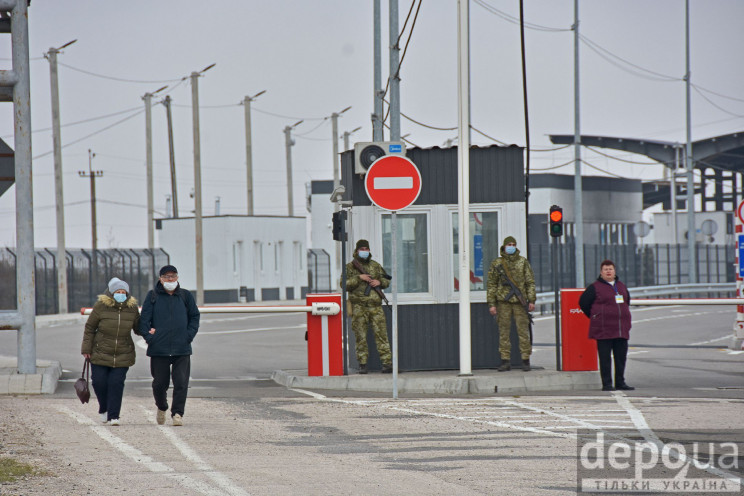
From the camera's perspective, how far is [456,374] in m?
15.2

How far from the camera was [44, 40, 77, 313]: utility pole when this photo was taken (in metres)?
41.3

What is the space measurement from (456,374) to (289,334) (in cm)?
1383

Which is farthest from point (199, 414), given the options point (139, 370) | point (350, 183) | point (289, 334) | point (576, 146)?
point (576, 146)

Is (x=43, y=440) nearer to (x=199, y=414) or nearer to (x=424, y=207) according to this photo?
(x=199, y=414)

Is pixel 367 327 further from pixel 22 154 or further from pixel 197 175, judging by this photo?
pixel 197 175

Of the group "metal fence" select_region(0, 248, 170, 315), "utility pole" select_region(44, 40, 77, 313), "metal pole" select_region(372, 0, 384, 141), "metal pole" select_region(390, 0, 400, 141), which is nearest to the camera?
"metal pole" select_region(390, 0, 400, 141)

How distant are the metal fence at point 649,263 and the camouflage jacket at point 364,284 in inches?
1201

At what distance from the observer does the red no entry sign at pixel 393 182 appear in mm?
13656

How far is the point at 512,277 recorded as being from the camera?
15.2 meters

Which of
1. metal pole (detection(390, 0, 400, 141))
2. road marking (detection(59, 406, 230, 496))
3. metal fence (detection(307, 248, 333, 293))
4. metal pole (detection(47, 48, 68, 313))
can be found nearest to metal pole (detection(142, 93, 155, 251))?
metal pole (detection(47, 48, 68, 313))

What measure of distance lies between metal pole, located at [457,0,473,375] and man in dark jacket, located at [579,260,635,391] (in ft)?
5.28

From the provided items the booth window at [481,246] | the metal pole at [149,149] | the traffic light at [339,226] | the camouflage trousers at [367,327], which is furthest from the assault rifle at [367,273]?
the metal pole at [149,149]

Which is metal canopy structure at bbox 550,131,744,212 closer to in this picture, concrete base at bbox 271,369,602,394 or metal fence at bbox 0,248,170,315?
metal fence at bbox 0,248,170,315

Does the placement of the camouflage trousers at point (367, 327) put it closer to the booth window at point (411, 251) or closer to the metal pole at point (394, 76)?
the booth window at point (411, 251)
